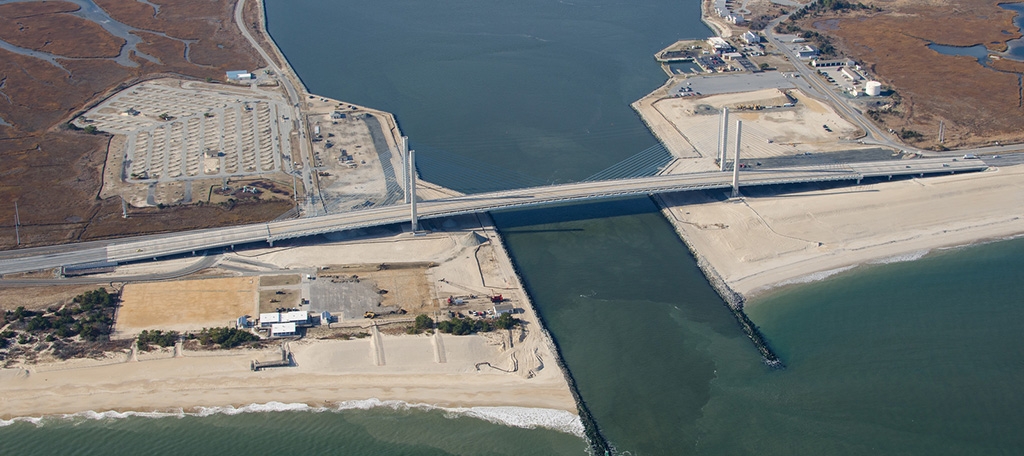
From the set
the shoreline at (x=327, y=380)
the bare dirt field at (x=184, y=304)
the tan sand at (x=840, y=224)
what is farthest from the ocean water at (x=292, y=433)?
the tan sand at (x=840, y=224)

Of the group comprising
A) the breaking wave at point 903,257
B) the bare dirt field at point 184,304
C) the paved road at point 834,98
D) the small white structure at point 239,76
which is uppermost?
the small white structure at point 239,76

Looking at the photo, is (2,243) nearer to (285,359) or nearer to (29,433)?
(29,433)

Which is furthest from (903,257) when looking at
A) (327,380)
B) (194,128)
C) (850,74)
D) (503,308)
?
(194,128)

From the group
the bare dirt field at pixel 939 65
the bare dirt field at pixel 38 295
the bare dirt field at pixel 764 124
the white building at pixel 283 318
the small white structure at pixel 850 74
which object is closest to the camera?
the white building at pixel 283 318

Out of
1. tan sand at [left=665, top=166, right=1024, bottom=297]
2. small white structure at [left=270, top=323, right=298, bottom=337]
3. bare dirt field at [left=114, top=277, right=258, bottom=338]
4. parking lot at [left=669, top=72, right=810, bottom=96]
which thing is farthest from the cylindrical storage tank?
small white structure at [left=270, top=323, right=298, bottom=337]

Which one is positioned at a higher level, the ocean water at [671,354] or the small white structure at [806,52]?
the small white structure at [806,52]

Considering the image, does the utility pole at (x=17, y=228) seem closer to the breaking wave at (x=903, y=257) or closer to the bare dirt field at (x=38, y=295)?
the bare dirt field at (x=38, y=295)

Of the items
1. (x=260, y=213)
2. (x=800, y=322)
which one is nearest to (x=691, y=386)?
(x=800, y=322)
